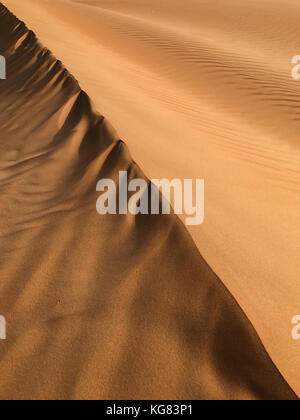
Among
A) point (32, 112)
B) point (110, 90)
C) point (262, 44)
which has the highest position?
point (262, 44)

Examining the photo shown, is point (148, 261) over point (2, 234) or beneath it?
beneath

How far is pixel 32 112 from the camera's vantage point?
416 cm

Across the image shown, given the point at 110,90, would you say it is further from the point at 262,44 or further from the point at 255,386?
the point at 262,44

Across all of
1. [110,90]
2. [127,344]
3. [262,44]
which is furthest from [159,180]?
[262,44]

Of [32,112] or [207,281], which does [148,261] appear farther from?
[32,112]

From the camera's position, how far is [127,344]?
5.29ft

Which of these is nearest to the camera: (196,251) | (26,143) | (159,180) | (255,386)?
(255,386)

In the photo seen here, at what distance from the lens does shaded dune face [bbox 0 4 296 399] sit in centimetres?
148

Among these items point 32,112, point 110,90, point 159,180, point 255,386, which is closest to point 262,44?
point 110,90

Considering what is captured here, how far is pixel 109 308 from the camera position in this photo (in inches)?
69.7

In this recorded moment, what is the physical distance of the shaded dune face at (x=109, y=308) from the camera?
148 centimetres

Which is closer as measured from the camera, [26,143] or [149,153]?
[149,153]

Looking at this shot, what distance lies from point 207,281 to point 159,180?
1051 millimetres

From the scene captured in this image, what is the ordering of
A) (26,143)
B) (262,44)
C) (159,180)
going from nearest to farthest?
(159,180)
(26,143)
(262,44)
